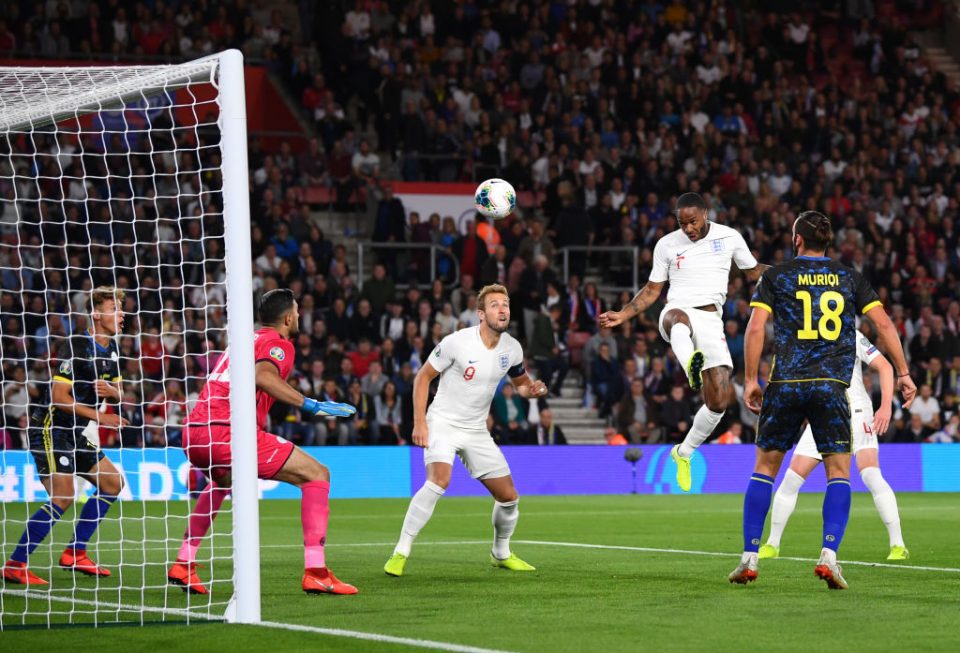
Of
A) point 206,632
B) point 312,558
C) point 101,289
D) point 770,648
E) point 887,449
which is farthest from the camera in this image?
point 887,449

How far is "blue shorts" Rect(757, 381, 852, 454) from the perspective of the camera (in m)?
9.23

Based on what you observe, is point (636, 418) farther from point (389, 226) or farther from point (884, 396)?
point (884, 396)

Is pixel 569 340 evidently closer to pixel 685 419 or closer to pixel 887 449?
pixel 685 419

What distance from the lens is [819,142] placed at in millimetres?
30516

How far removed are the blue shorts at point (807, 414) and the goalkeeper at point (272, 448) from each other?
2718 mm

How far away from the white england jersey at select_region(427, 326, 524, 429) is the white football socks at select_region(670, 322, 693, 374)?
2.06 meters

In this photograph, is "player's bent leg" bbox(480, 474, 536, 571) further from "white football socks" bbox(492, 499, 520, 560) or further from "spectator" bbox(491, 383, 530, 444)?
"spectator" bbox(491, 383, 530, 444)

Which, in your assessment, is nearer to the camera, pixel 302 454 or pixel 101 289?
pixel 302 454

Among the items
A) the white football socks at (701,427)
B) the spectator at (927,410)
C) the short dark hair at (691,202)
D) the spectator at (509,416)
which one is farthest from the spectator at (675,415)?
the short dark hair at (691,202)

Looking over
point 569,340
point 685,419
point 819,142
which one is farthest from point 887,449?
point 819,142

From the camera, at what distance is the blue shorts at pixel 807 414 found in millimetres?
9234

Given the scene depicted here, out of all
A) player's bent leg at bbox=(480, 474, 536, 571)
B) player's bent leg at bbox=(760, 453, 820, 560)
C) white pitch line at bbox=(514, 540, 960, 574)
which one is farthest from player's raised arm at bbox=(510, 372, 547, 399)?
white pitch line at bbox=(514, 540, 960, 574)

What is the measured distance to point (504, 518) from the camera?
11.1 m

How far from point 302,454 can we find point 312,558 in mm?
663
